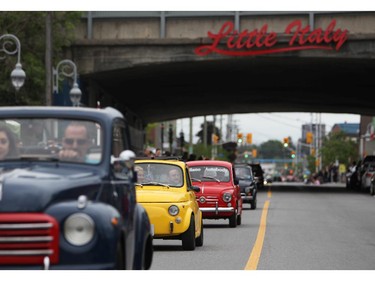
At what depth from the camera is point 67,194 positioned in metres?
9.39

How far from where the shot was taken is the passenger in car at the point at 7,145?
33.7 ft

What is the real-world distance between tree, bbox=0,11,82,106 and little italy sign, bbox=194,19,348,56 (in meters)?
6.98

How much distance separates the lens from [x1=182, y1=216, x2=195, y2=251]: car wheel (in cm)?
1872

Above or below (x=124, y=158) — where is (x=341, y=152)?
below

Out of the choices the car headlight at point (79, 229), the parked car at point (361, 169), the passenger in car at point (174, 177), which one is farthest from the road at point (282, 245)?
the parked car at point (361, 169)

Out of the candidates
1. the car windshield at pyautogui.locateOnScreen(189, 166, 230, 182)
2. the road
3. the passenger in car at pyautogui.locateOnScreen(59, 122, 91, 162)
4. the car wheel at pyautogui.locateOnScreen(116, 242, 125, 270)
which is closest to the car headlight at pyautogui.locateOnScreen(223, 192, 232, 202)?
the road

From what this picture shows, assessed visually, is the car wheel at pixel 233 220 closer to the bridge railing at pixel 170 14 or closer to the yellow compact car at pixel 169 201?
the yellow compact car at pixel 169 201

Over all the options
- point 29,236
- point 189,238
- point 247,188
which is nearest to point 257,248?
point 189,238

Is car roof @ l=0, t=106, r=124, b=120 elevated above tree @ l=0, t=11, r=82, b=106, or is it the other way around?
tree @ l=0, t=11, r=82, b=106

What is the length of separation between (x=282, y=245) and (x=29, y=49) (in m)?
29.5

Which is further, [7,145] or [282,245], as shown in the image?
[282,245]

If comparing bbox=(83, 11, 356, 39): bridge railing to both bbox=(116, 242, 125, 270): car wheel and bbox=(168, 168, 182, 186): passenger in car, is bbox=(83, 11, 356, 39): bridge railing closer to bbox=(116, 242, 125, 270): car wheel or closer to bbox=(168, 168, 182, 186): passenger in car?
bbox=(168, 168, 182, 186): passenger in car

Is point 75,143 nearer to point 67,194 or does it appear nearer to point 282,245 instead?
point 67,194

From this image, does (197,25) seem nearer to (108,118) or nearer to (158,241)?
(158,241)
